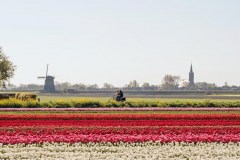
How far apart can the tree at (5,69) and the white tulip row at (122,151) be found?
212 ft

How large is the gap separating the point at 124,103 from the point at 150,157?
29.1 m

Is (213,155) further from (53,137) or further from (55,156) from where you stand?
(53,137)

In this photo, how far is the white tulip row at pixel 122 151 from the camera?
15469 millimetres

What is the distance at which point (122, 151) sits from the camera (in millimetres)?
16422

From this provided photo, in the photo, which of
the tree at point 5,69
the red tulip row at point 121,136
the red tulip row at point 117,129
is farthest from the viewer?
the tree at point 5,69

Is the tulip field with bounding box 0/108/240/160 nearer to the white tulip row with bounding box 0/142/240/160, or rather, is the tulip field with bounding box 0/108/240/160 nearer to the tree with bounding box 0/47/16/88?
the white tulip row with bounding box 0/142/240/160

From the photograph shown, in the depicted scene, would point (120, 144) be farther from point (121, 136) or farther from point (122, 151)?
point (122, 151)

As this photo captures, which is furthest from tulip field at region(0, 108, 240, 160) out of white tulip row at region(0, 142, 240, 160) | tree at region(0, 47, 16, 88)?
tree at region(0, 47, 16, 88)

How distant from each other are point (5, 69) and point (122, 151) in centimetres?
6713

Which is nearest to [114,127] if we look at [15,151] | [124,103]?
[15,151]

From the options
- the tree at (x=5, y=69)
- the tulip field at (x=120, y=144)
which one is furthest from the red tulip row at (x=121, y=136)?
the tree at (x=5, y=69)

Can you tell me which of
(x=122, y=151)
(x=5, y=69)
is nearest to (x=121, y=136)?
(x=122, y=151)

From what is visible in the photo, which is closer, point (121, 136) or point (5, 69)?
point (121, 136)

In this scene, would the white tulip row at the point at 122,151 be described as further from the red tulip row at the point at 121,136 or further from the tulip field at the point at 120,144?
the red tulip row at the point at 121,136
